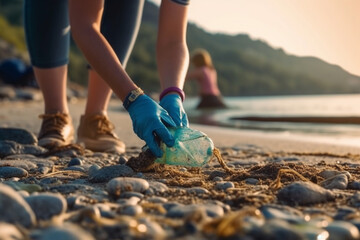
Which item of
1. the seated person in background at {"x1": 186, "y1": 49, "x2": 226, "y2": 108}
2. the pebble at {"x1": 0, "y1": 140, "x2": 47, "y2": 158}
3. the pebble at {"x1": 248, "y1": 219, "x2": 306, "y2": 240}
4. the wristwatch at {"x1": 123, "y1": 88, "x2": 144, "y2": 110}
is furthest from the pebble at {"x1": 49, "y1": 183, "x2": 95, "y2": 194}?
the seated person in background at {"x1": 186, "y1": 49, "x2": 226, "y2": 108}

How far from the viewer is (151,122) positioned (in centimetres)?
195

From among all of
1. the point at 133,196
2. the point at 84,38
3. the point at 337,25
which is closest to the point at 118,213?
the point at 133,196

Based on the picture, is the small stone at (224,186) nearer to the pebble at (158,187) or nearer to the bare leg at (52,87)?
the pebble at (158,187)

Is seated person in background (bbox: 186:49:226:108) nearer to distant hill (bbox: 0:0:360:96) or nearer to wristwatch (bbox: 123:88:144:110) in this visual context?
wristwatch (bbox: 123:88:144:110)

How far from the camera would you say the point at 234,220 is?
1099mm

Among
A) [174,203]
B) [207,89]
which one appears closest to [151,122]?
[174,203]

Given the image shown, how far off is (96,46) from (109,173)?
2.14 ft

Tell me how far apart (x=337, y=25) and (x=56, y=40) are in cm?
181

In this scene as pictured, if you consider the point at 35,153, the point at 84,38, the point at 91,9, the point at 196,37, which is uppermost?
the point at 196,37

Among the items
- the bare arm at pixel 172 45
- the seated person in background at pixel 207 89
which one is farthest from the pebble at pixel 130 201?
the seated person in background at pixel 207 89

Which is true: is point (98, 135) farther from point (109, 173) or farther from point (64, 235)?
point (64, 235)

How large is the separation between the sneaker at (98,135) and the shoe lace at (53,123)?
157 mm

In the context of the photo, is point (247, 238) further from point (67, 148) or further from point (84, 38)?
point (67, 148)

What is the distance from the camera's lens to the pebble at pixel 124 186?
1557 millimetres
